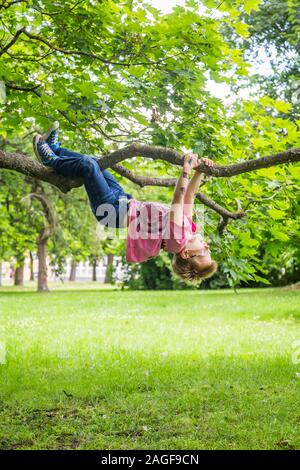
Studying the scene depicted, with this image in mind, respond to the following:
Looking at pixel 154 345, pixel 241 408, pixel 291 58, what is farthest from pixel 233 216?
pixel 291 58

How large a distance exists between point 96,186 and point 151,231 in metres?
0.55

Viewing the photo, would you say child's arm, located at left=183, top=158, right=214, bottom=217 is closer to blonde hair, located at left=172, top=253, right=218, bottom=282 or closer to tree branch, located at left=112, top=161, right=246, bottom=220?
blonde hair, located at left=172, top=253, right=218, bottom=282

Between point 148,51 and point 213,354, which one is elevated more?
point 148,51

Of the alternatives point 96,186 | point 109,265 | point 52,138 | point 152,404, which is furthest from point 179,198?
point 109,265

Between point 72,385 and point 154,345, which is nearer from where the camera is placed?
point 72,385

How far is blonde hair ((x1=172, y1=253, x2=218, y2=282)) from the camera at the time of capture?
4664 mm

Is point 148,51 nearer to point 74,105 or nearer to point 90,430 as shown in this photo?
point 74,105

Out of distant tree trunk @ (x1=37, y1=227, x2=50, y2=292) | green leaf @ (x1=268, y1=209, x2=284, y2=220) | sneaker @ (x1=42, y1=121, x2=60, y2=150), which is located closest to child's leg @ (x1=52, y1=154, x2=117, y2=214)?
sneaker @ (x1=42, y1=121, x2=60, y2=150)

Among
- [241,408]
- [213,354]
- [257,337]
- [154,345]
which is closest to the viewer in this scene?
[241,408]

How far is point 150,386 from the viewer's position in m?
6.59

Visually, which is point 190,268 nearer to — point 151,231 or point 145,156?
point 151,231

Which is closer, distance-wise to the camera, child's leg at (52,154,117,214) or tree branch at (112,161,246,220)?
child's leg at (52,154,117,214)

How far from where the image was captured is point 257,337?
9.97m
